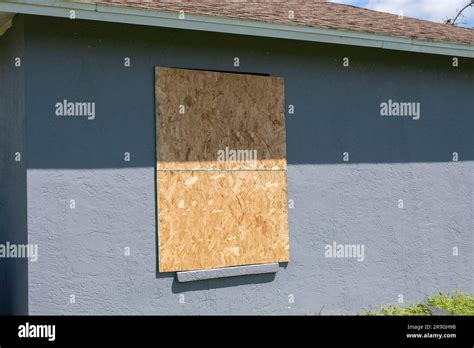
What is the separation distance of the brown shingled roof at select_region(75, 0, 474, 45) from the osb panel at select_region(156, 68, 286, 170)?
0.77m

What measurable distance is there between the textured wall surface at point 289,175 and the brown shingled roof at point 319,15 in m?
0.35

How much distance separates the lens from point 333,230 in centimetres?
865

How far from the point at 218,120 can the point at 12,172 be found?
253cm

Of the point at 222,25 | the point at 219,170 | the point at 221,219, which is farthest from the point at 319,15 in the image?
the point at 221,219

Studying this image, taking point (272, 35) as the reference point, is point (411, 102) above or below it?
below

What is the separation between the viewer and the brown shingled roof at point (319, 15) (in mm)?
7434

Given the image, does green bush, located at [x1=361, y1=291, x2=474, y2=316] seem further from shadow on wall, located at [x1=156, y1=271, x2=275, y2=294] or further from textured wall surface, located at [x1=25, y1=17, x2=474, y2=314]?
shadow on wall, located at [x1=156, y1=271, x2=275, y2=294]

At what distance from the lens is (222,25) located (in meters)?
7.32

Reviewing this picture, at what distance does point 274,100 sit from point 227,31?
1265 millimetres

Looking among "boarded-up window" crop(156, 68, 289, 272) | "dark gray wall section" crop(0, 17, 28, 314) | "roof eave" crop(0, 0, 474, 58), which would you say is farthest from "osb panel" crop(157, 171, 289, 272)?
"roof eave" crop(0, 0, 474, 58)

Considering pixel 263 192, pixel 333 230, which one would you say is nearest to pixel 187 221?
pixel 263 192

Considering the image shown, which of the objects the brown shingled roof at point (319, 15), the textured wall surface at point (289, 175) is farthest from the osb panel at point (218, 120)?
the brown shingled roof at point (319, 15)
